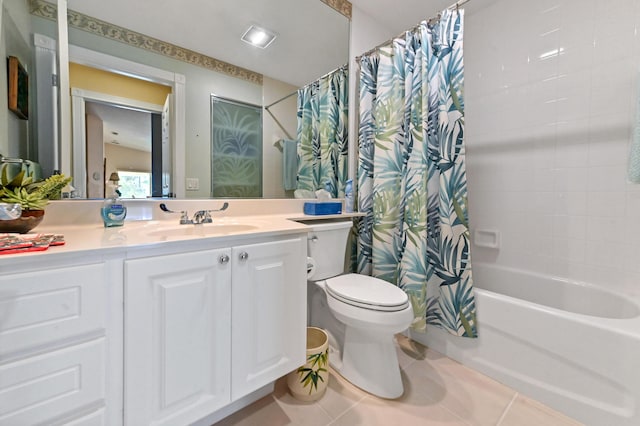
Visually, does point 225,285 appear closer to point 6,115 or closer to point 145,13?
point 6,115

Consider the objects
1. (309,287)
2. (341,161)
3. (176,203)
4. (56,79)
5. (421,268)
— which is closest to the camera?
(56,79)

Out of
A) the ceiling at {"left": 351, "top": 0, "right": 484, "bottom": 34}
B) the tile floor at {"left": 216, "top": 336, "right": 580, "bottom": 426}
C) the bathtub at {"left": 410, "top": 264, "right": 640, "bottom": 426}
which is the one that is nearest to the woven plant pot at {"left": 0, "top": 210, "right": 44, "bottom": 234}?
the tile floor at {"left": 216, "top": 336, "right": 580, "bottom": 426}

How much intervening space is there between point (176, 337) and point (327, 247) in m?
0.92

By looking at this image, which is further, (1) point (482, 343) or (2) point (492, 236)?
(2) point (492, 236)

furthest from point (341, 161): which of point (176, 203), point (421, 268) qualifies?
point (176, 203)

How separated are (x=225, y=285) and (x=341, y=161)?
1339 mm

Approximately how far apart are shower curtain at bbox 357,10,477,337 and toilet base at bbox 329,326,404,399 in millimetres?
376

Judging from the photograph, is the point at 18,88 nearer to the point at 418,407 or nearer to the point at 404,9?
the point at 418,407

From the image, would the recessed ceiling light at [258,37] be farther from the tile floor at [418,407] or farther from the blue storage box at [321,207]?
the tile floor at [418,407]

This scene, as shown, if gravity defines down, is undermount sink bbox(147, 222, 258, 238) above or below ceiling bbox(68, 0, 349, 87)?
below

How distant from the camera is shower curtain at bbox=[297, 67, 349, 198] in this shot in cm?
178

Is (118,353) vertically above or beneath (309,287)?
above

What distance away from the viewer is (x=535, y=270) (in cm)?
180

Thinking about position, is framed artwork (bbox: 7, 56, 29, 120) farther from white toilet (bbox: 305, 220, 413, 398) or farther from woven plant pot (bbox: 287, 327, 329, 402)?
woven plant pot (bbox: 287, 327, 329, 402)
